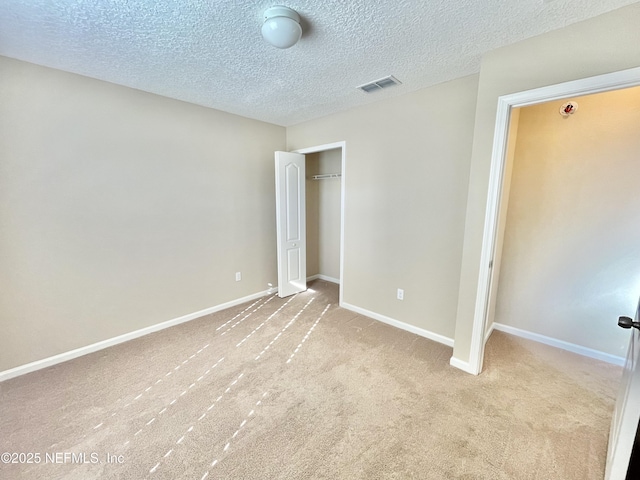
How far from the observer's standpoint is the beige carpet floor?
140cm

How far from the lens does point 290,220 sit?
3.70 m

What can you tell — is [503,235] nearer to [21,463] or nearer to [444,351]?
[444,351]

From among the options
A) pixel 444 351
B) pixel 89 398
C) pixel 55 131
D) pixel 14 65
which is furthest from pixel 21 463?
pixel 444 351

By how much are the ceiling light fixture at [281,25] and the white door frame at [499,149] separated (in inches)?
58.3

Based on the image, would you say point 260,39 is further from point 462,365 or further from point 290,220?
point 462,365

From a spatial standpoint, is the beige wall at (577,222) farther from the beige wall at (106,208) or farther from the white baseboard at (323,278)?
the beige wall at (106,208)

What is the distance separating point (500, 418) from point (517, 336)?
139cm

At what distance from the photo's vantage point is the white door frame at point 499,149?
1.42 meters

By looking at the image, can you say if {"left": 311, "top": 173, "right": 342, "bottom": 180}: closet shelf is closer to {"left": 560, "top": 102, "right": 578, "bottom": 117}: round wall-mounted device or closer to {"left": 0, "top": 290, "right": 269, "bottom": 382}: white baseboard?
{"left": 0, "top": 290, "right": 269, "bottom": 382}: white baseboard

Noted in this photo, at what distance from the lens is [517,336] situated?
2717 millimetres

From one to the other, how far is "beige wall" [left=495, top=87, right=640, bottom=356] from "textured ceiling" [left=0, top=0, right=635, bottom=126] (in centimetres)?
116

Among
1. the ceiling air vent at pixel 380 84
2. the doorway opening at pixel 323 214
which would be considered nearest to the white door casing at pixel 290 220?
the doorway opening at pixel 323 214

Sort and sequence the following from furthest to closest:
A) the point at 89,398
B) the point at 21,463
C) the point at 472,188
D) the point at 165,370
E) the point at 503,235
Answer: the point at 503,235, the point at 165,370, the point at 472,188, the point at 89,398, the point at 21,463

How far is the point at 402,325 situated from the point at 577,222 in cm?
193
